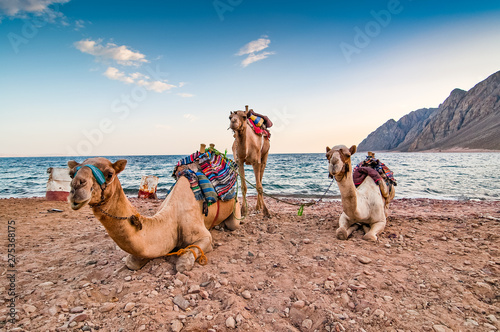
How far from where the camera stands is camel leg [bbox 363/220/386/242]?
14.8ft

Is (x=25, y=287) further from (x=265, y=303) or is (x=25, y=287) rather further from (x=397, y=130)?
(x=397, y=130)

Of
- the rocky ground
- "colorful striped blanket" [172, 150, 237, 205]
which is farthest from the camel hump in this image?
the rocky ground

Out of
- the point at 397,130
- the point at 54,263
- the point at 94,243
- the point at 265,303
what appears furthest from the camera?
the point at 397,130

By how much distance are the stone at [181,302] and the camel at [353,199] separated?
8.17 ft

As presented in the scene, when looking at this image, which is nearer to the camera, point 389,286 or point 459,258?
point 389,286

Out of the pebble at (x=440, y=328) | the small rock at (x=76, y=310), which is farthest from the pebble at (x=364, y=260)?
the small rock at (x=76, y=310)

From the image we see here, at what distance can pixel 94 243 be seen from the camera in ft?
14.9

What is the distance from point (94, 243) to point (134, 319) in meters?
2.79

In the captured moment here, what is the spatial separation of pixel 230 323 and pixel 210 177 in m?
2.44

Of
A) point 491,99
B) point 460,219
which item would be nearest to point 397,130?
point 491,99

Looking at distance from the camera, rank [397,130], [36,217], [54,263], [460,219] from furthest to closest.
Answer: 1. [397,130]
2. [36,217]
3. [460,219]
4. [54,263]

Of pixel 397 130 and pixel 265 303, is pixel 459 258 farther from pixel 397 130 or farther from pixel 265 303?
pixel 397 130

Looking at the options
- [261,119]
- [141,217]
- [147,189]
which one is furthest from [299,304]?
[147,189]

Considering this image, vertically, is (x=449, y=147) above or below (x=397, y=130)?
below
